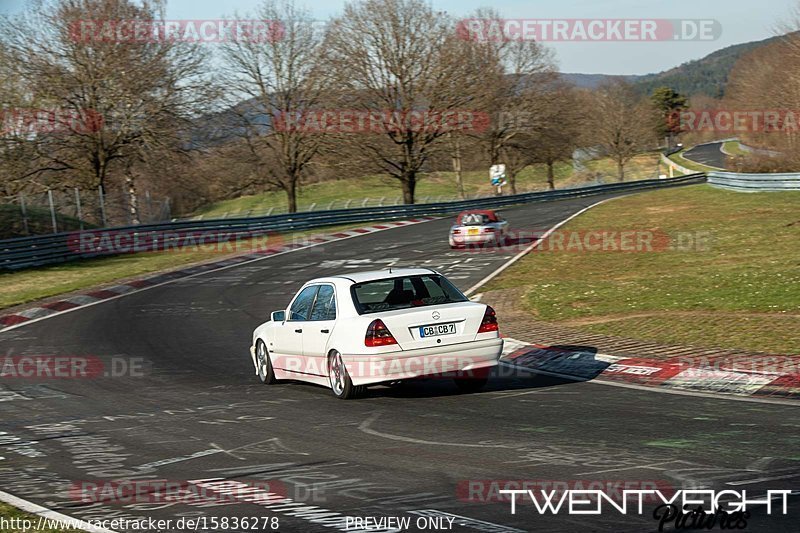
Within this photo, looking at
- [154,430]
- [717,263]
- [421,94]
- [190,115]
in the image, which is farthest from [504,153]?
[154,430]

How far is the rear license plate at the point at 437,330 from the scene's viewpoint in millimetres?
10625

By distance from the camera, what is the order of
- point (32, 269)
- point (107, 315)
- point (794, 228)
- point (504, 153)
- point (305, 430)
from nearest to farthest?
1. point (305, 430)
2. point (107, 315)
3. point (794, 228)
4. point (32, 269)
5. point (504, 153)

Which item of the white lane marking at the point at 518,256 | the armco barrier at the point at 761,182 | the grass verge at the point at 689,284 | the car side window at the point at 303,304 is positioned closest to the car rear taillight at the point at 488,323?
the car side window at the point at 303,304

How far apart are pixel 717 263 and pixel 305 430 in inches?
605

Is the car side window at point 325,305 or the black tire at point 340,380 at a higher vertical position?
the car side window at point 325,305

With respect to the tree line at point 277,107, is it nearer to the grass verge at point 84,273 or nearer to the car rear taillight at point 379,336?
the grass verge at point 84,273

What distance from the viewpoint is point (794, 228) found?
2783 centimetres

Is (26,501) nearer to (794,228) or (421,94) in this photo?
(794,228)

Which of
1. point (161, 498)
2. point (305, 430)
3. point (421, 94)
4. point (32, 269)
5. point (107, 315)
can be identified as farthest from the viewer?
point (421, 94)

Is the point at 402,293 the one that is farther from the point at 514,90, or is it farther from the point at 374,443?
the point at 514,90

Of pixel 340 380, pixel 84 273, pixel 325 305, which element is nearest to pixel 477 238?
pixel 84 273

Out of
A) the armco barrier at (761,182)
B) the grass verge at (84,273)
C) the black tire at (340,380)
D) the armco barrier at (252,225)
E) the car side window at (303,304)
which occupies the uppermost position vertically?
the armco barrier at (761,182)

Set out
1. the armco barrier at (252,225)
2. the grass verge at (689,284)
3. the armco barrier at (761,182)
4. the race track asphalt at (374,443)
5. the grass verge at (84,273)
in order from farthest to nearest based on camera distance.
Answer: the armco barrier at (761,182) → the armco barrier at (252,225) → the grass verge at (84,273) → the grass verge at (689,284) → the race track asphalt at (374,443)

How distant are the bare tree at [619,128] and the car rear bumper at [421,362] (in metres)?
94.8
